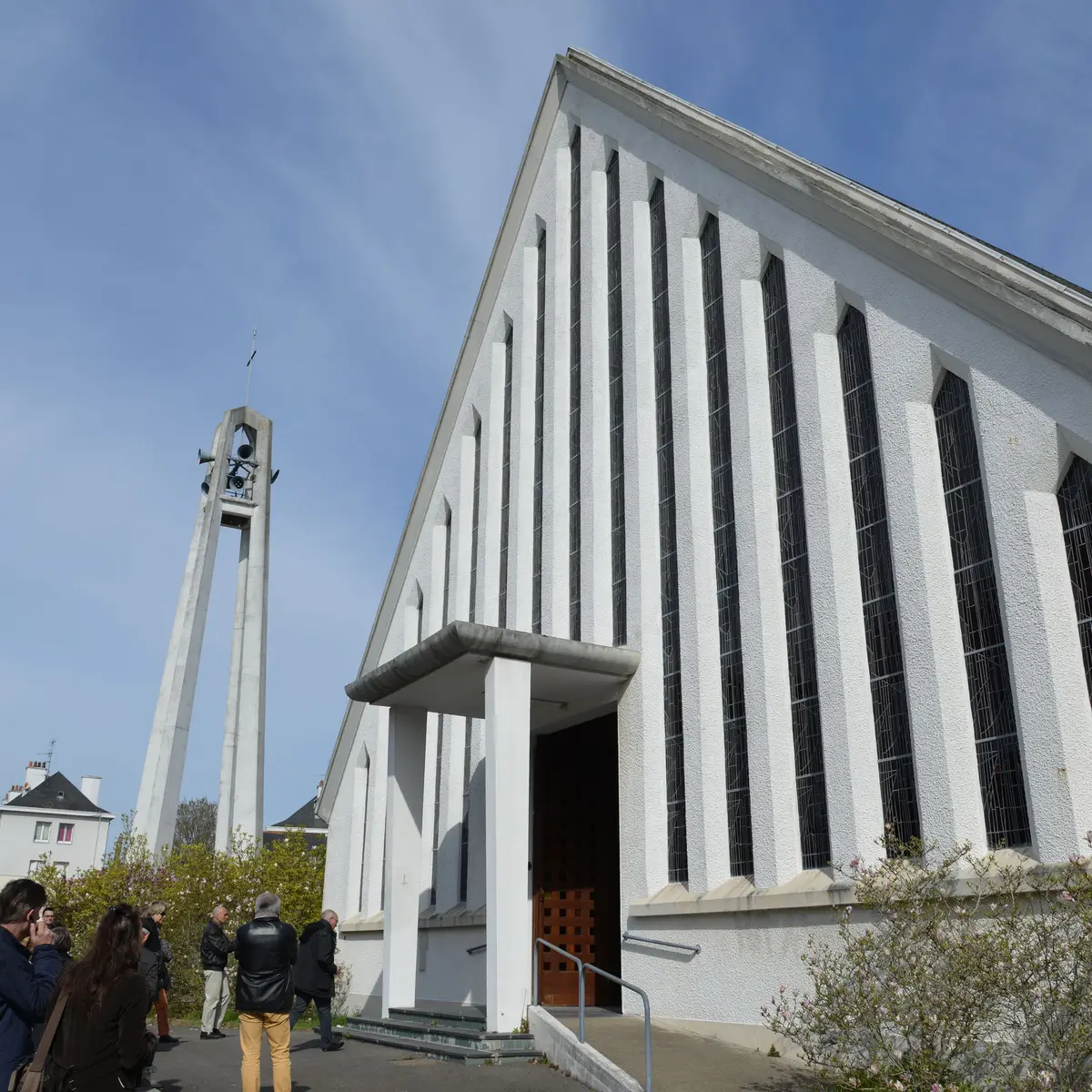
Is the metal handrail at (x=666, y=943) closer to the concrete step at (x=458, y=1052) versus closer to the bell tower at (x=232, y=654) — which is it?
the concrete step at (x=458, y=1052)

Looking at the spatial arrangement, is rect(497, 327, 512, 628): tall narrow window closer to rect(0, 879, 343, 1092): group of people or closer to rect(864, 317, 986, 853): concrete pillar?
rect(864, 317, 986, 853): concrete pillar

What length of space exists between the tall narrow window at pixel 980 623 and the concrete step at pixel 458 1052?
5054 mm

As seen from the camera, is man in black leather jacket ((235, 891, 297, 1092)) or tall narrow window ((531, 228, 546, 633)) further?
tall narrow window ((531, 228, 546, 633))

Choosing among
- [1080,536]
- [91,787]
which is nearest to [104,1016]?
[1080,536]

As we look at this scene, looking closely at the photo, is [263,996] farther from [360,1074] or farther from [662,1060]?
[662,1060]

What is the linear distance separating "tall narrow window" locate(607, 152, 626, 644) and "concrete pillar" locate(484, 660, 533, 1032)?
2511 mm

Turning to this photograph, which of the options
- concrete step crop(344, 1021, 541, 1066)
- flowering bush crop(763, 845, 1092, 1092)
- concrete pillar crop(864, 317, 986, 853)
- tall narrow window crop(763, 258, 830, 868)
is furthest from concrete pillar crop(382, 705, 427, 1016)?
concrete pillar crop(864, 317, 986, 853)

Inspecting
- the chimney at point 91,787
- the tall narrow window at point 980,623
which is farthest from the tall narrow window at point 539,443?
the chimney at point 91,787

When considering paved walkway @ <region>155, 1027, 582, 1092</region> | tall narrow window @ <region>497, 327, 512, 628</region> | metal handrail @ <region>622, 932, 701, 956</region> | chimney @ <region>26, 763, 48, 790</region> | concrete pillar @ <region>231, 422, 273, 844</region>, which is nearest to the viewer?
paved walkway @ <region>155, 1027, 582, 1092</region>

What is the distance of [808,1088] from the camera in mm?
8359

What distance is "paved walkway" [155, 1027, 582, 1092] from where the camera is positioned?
920 centimetres

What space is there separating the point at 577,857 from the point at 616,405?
677 centimetres

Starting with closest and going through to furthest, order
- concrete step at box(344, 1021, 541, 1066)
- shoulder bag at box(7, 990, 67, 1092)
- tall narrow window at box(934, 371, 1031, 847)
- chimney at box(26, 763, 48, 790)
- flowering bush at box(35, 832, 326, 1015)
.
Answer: shoulder bag at box(7, 990, 67, 1092) < tall narrow window at box(934, 371, 1031, 847) < concrete step at box(344, 1021, 541, 1066) < flowering bush at box(35, 832, 326, 1015) < chimney at box(26, 763, 48, 790)

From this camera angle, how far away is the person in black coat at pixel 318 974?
11.9m
